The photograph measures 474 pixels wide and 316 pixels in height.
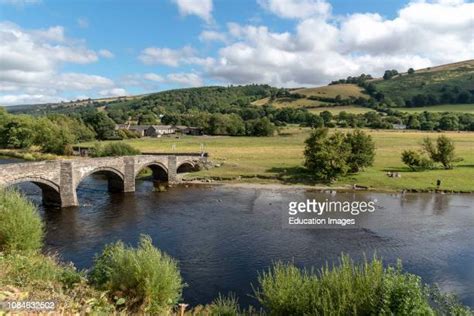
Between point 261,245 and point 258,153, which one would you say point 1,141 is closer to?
point 258,153

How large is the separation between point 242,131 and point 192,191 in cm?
8084

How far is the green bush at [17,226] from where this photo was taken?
22.7 meters

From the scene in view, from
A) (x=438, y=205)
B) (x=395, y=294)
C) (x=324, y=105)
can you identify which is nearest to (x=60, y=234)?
(x=395, y=294)

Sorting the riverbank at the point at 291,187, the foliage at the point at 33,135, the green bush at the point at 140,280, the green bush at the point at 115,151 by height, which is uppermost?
the foliage at the point at 33,135

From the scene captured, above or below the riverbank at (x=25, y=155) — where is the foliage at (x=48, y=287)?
below

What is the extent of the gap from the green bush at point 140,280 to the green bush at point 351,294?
13.8ft

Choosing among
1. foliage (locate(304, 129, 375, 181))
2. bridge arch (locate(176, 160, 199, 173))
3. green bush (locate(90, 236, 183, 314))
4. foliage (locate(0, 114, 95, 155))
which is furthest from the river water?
foliage (locate(0, 114, 95, 155))

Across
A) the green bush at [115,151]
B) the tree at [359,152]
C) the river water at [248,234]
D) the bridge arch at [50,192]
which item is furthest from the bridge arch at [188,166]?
the bridge arch at [50,192]

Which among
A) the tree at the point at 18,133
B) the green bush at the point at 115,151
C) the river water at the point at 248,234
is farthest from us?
the tree at the point at 18,133

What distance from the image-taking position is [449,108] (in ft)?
558

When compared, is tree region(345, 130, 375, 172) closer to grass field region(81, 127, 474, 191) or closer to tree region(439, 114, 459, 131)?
grass field region(81, 127, 474, 191)

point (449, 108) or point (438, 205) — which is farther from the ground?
point (449, 108)

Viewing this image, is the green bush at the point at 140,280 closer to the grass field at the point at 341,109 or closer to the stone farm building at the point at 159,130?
the stone farm building at the point at 159,130

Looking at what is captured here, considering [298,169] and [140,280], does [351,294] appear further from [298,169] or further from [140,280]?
[298,169]
